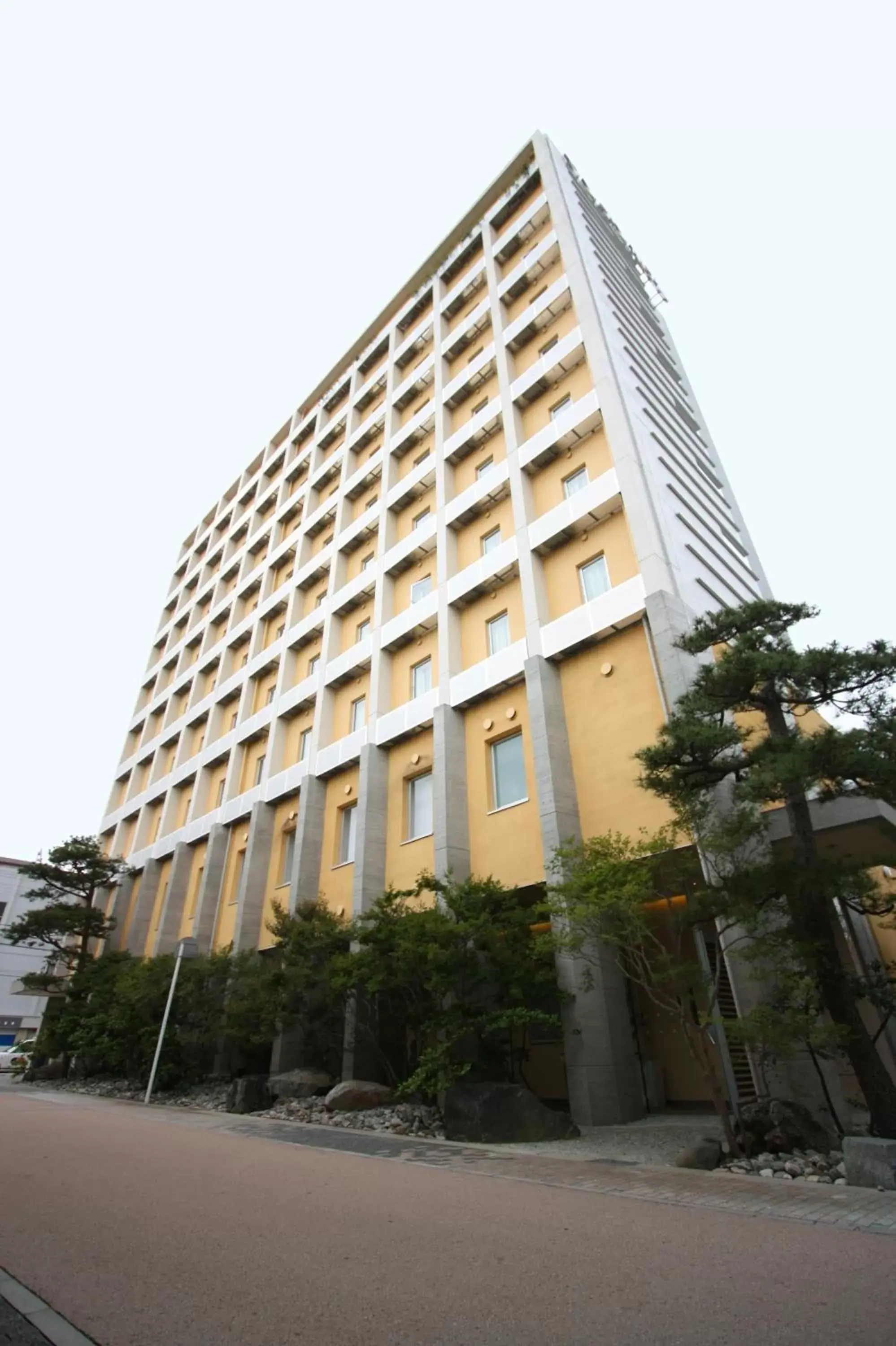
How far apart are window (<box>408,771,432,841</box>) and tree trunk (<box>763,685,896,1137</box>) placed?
10311mm

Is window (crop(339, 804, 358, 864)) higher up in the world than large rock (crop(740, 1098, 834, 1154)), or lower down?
higher up

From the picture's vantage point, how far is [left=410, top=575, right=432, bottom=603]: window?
71.5ft

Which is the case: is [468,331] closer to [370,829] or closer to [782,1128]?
[370,829]

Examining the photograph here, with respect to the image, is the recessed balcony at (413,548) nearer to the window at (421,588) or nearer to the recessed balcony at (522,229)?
the window at (421,588)

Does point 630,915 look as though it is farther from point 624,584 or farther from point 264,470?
point 264,470

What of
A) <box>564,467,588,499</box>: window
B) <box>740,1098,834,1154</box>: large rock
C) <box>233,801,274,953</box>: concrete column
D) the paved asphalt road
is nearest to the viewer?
the paved asphalt road

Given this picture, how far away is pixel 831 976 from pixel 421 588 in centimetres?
1658

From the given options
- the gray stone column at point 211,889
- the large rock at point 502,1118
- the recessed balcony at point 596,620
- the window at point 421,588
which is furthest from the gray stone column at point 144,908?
the recessed balcony at point 596,620

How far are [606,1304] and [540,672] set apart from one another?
1236cm

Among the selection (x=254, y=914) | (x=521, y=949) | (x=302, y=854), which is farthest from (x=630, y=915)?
(x=254, y=914)

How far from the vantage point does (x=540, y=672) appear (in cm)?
1534

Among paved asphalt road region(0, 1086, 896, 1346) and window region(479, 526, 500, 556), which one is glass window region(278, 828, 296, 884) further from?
paved asphalt road region(0, 1086, 896, 1346)

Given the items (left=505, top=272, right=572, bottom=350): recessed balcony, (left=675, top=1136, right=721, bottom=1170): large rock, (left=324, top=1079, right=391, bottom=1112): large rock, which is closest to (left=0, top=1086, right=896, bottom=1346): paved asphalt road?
(left=675, top=1136, right=721, bottom=1170): large rock

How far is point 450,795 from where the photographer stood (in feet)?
52.9
